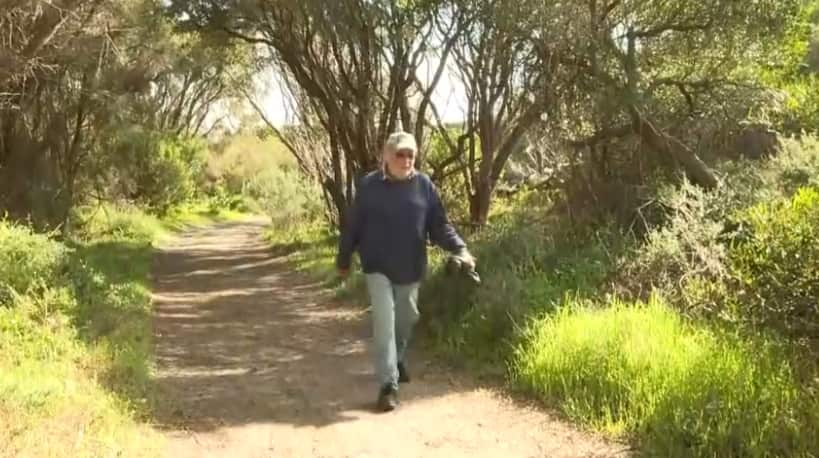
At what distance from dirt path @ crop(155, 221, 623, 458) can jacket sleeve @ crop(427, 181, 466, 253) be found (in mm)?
1285

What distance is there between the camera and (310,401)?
23.5 ft

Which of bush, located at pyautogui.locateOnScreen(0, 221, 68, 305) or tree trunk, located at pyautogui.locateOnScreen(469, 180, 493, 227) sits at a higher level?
tree trunk, located at pyautogui.locateOnScreen(469, 180, 493, 227)

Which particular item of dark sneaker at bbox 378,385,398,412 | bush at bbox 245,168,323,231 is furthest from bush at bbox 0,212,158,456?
bush at bbox 245,168,323,231

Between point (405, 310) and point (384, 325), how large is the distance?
0.37 metres

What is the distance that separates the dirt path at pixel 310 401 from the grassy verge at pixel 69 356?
31 cm

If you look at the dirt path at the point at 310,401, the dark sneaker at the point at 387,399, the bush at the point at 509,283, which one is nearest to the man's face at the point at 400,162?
the dark sneaker at the point at 387,399

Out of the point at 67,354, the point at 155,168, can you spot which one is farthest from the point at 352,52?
the point at 155,168

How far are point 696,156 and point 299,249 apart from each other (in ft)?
42.8

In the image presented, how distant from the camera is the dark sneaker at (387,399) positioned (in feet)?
22.1

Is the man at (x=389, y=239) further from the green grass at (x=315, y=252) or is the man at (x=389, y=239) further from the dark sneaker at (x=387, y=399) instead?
the green grass at (x=315, y=252)

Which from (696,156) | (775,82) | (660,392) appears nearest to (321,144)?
(775,82)

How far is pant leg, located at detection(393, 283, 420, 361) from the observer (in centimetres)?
693

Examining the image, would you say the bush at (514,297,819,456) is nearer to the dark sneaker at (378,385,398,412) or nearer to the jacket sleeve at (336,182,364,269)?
the dark sneaker at (378,385,398,412)

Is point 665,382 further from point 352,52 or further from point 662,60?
point 352,52
